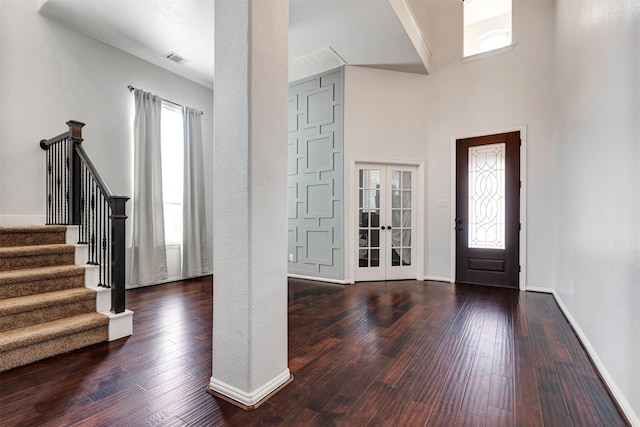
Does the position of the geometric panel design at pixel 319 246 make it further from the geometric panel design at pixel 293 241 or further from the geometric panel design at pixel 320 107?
the geometric panel design at pixel 320 107

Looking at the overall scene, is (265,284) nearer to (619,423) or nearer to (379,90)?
(619,423)

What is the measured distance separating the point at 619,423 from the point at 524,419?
0.48 metres

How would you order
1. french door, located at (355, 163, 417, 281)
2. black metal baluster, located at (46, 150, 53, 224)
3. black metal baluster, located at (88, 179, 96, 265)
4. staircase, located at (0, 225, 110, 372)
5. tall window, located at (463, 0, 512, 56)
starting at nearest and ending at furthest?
1. staircase, located at (0, 225, 110, 372)
2. black metal baluster, located at (88, 179, 96, 265)
3. black metal baluster, located at (46, 150, 53, 224)
4. french door, located at (355, 163, 417, 281)
5. tall window, located at (463, 0, 512, 56)

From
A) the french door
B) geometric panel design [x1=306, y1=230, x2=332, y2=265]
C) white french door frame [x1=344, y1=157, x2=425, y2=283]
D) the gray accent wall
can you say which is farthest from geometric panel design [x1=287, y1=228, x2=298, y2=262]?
the french door

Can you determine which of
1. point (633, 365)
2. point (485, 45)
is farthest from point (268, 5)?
point (485, 45)

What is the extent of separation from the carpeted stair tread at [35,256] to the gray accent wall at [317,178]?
280 cm

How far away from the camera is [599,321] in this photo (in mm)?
2135

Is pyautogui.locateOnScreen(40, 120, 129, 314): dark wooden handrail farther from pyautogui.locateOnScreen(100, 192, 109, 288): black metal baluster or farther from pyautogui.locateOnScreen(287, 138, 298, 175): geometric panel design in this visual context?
pyautogui.locateOnScreen(287, 138, 298, 175): geometric panel design

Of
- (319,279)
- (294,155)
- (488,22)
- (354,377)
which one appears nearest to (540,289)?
(319,279)

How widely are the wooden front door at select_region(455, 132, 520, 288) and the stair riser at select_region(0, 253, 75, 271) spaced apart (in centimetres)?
489

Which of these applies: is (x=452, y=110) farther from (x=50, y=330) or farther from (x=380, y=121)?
(x=50, y=330)

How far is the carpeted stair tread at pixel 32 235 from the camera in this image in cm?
272

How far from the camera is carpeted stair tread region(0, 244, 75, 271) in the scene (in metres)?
2.52

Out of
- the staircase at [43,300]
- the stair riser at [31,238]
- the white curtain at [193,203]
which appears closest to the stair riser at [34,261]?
the staircase at [43,300]
